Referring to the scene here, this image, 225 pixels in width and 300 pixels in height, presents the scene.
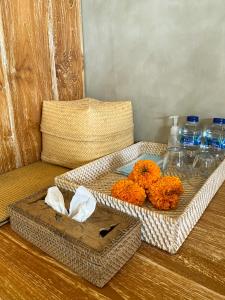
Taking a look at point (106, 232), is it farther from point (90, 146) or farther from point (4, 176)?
point (4, 176)

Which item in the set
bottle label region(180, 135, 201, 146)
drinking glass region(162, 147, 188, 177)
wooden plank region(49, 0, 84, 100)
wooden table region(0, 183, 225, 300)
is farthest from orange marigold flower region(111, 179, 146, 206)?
wooden plank region(49, 0, 84, 100)

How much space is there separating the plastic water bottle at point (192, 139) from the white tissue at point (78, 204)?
486mm

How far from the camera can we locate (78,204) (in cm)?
58

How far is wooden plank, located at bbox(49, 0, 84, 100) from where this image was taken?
108 cm

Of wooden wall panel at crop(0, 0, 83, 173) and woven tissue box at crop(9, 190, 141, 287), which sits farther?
wooden wall panel at crop(0, 0, 83, 173)

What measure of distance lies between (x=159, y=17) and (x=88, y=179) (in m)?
0.66

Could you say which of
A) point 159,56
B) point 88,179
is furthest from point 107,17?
point 88,179

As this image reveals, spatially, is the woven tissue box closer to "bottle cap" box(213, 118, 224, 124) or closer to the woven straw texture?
the woven straw texture

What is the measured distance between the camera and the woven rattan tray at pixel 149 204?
1.75ft

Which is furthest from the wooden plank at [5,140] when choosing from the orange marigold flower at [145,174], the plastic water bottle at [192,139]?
the plastic water bottle at [192,139]

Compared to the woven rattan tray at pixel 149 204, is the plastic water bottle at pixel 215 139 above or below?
above

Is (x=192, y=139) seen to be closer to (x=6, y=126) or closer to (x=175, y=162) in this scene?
(x=175, y=162)

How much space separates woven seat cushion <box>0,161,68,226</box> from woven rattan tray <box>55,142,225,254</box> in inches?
6.3

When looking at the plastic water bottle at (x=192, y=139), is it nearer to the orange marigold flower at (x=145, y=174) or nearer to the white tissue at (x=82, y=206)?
the orange marigold flower at (x=145, y=174)
